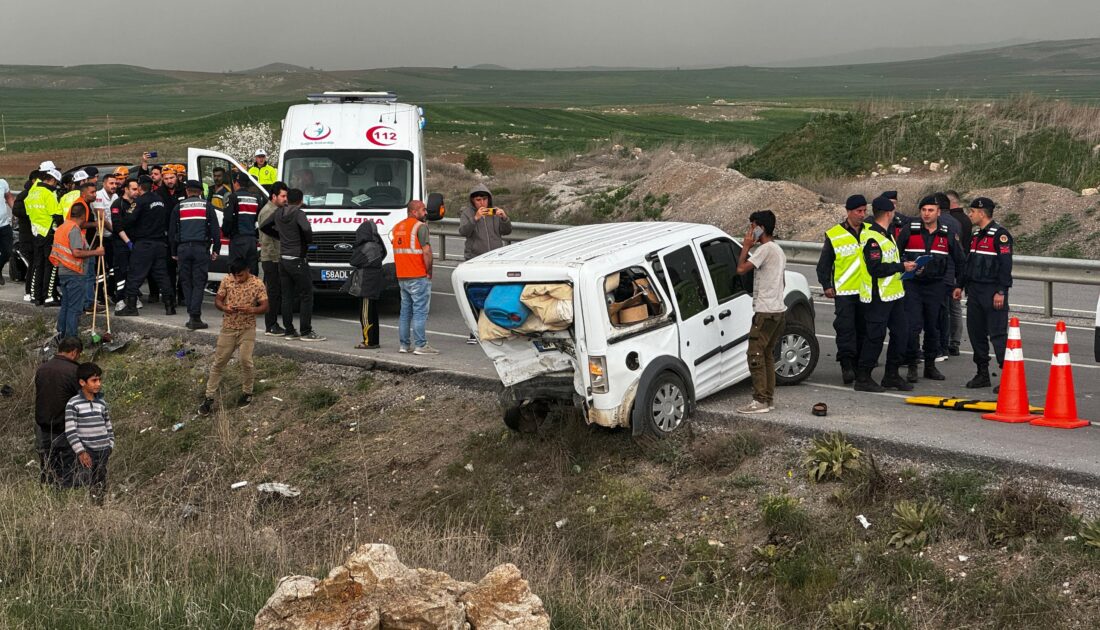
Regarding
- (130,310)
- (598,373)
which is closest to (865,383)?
(598,373)

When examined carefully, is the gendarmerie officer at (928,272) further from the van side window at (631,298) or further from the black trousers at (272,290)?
the black trousers at (272,290)

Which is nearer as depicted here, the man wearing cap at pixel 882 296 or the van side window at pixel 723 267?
the van side window at pixel 723 267

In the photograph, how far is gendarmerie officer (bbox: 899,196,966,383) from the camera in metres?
11.7

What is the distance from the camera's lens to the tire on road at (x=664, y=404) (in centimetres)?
990

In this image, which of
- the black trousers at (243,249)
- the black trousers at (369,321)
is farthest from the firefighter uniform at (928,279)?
the black trousers at (243,249)

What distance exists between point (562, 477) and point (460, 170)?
2731cm

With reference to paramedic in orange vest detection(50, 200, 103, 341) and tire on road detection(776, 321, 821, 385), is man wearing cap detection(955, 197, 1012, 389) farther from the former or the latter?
paramedic in orange vest detection(50, 200, 103, 341)

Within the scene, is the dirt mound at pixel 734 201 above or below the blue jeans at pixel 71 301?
above

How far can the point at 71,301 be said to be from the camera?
49.9 ft

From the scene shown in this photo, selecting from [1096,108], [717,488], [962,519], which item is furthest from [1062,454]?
[1096,108]

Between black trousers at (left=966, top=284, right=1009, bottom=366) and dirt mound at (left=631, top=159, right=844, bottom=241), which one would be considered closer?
black trousers at (left=966, top=284, right=1009, bottom=366)

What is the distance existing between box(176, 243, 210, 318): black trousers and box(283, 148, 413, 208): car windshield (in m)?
1.74

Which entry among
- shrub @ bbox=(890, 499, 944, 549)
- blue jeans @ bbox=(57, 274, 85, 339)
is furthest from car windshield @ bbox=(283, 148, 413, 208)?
shrub @ bbox=(890, 499, 944, 549)

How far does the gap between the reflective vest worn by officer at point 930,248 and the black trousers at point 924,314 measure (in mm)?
134
